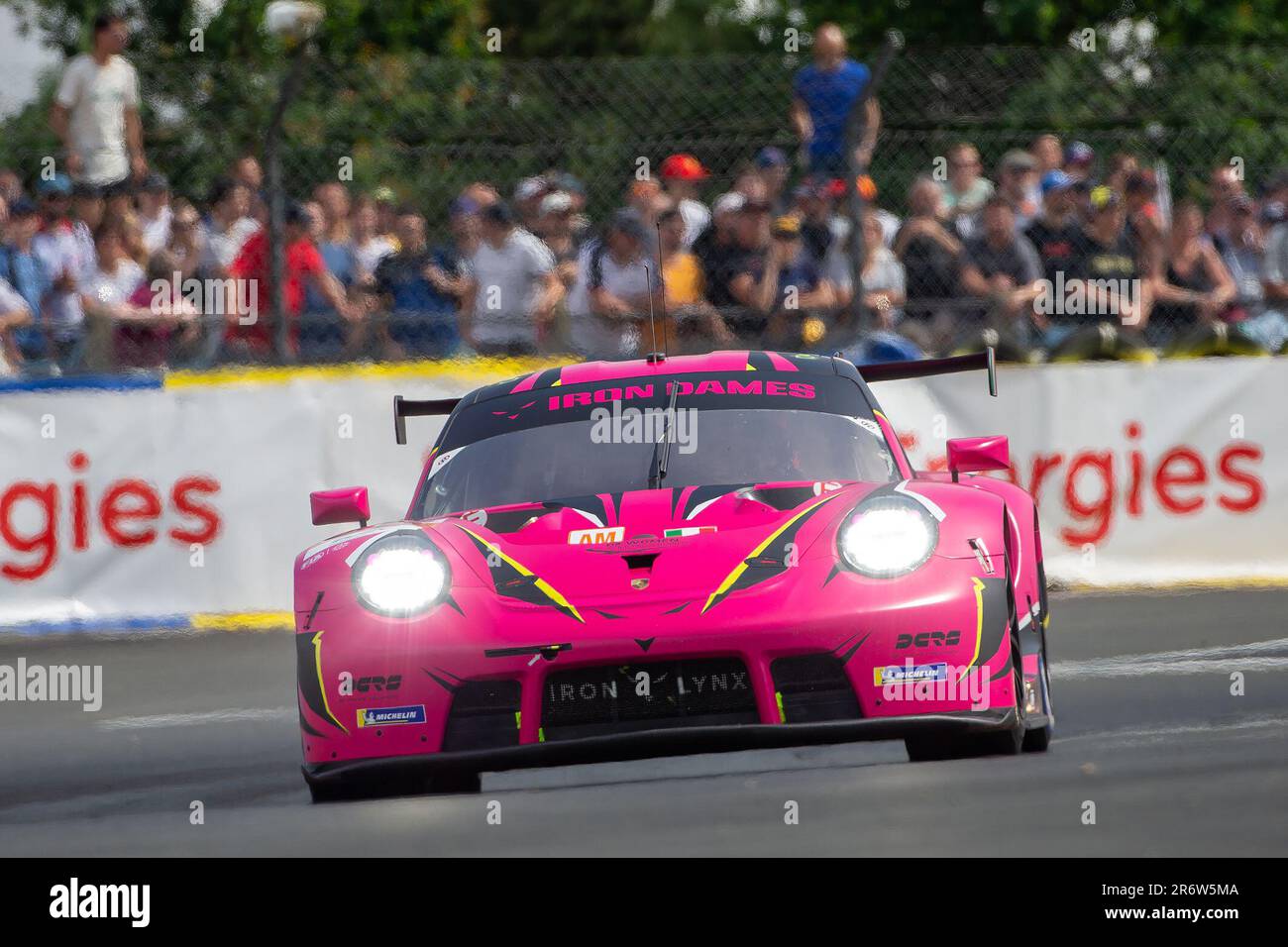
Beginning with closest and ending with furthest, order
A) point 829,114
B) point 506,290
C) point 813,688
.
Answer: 1. point 813,688
2. point 829,114
3. point 506,290

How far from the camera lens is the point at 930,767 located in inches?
258

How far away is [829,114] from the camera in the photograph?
40.6ft

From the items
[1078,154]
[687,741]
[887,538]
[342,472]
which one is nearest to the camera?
[687,741]

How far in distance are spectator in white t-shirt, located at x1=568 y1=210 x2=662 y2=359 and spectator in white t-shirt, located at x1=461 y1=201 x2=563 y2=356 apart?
217mm

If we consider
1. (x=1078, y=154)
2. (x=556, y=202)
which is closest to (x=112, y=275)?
(x=556, y=202)

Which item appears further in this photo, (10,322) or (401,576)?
(10,322)

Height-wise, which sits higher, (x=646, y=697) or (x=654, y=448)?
(x=654, y=448)

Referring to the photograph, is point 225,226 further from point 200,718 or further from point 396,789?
point 396,789

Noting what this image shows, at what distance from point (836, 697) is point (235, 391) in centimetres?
660

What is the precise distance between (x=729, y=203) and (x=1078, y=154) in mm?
2030

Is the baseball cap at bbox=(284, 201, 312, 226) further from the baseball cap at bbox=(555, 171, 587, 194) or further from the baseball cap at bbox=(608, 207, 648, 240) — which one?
the baseball cap at bbox=(608, 207, 648, 240)

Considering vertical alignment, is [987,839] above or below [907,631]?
below
